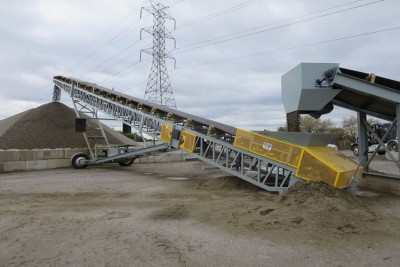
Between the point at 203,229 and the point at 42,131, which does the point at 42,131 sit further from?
the point at 203,229

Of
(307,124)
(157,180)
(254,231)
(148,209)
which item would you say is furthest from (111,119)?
(307,124)

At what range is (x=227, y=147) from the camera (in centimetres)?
912

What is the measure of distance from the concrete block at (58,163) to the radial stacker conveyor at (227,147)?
749 mm

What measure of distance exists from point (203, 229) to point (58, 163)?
41.1ft

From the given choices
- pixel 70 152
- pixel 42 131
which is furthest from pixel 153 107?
pixel 42 131

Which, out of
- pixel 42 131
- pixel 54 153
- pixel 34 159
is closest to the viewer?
pixel 34 159

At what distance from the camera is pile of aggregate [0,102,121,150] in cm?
1791

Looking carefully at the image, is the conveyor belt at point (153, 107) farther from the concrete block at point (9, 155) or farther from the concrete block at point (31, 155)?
the concrete block at point (9, 155)

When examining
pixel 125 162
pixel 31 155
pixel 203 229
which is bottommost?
pixel 125 162

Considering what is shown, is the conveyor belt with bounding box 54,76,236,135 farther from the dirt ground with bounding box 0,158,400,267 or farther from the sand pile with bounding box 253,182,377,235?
the sand pile with bounding box 253,182,377,235

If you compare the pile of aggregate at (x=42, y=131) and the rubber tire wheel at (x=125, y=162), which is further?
the pile of aggregate at (x=42, y=131)

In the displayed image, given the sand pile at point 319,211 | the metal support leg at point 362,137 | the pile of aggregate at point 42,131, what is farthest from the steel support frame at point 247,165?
the pile of aggregate at point 42,131

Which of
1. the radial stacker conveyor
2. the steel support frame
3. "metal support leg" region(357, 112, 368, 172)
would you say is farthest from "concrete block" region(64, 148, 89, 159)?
"metal support leg" region(357, 112, 368, 172)

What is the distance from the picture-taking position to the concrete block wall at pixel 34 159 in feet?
48.2
